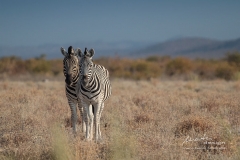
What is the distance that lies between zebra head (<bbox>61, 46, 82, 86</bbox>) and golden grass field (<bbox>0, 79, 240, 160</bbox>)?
3.44ft

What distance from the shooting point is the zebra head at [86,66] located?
750 cm

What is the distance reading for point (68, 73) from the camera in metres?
8.05

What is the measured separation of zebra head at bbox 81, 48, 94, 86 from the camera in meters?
7.50

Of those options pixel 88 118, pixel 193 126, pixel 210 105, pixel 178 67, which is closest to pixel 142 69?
pixel 178 67

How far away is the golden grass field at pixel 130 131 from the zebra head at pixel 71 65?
3.44 feet

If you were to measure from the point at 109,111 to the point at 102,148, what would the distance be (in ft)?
13.8

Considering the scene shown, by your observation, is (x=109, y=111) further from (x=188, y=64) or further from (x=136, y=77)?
(x=188, y=64)

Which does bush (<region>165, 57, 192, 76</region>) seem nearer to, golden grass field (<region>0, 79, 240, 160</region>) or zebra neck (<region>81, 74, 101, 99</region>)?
golden grass field (<region>0, 79, 240, 160</region>)

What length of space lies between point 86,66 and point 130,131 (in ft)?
Answer: 5.93

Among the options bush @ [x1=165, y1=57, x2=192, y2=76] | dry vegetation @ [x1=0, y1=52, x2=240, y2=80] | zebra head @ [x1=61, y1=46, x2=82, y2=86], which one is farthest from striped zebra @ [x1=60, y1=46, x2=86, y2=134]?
bush @ [x1=165, y1=57, x2=192, y2=76]

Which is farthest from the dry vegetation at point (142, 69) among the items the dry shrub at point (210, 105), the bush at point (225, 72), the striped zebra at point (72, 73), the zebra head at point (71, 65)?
the zebra head at point (71, 65)

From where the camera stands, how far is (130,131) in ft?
26.7

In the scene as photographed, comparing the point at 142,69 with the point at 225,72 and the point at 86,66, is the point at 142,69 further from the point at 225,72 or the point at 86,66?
the point at 86,66

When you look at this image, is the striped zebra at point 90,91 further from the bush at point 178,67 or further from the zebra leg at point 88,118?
the bush at point 178,67
